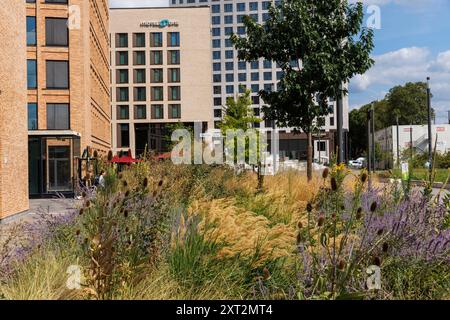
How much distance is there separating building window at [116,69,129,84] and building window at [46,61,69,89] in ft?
127

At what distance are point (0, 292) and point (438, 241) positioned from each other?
11.3ft

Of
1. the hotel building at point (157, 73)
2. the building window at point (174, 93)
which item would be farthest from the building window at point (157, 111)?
the building window at point (174, 93)

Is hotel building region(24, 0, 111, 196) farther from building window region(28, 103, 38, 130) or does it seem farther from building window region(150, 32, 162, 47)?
building window region(150, 32, 162, 47)

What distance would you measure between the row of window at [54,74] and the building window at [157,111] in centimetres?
3741

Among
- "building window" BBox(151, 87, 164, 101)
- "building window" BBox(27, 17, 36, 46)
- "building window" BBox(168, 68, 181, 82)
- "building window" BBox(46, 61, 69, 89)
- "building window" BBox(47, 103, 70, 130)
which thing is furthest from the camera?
"building window" BBox(151, 87, 164, 101)

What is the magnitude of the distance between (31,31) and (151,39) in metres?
38.4

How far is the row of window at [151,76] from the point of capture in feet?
254

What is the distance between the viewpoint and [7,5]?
20219 mm

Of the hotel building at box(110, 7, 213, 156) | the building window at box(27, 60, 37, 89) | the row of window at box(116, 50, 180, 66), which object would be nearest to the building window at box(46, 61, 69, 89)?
the building window at box(27, 60, 37, 89)

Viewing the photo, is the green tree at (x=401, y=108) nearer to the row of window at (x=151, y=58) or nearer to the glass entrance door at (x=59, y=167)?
the row of window at (x=151, y=58)

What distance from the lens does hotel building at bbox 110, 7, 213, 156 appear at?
7650 cm

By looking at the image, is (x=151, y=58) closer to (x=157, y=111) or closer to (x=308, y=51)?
(x=157, y=111)
